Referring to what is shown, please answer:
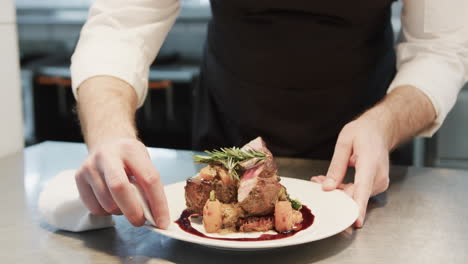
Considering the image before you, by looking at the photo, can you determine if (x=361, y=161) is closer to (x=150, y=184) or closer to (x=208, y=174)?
(x=208, y=174)

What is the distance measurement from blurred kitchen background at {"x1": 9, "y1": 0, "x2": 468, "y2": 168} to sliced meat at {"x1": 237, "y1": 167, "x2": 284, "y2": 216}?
207cm

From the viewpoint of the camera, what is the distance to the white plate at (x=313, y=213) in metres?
0.75

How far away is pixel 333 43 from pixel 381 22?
0.15 metres

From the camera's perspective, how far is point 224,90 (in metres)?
1.63

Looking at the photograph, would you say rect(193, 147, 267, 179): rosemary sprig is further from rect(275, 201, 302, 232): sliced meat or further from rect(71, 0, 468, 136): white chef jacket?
rect(71, 0, 468, 136): white chef jacket

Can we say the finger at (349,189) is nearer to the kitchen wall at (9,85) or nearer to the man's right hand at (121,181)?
the man's right hand at (121,181)

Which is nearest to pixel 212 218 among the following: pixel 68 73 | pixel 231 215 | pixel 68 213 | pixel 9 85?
pixel 231 215

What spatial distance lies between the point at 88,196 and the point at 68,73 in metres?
2.46

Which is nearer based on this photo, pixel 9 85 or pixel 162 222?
pixel 162 222

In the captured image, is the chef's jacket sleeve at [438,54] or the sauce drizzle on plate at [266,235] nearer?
the sauce drizzle on plate at [266,235]

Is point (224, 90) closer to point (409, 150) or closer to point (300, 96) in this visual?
point (300, 96)

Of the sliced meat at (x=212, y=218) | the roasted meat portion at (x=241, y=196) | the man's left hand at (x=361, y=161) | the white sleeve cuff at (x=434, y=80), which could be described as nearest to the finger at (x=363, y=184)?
the man's left hand at (x=361, y=161)

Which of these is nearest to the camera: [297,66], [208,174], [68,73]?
[208,174]

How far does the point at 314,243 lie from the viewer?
862 millimetres
